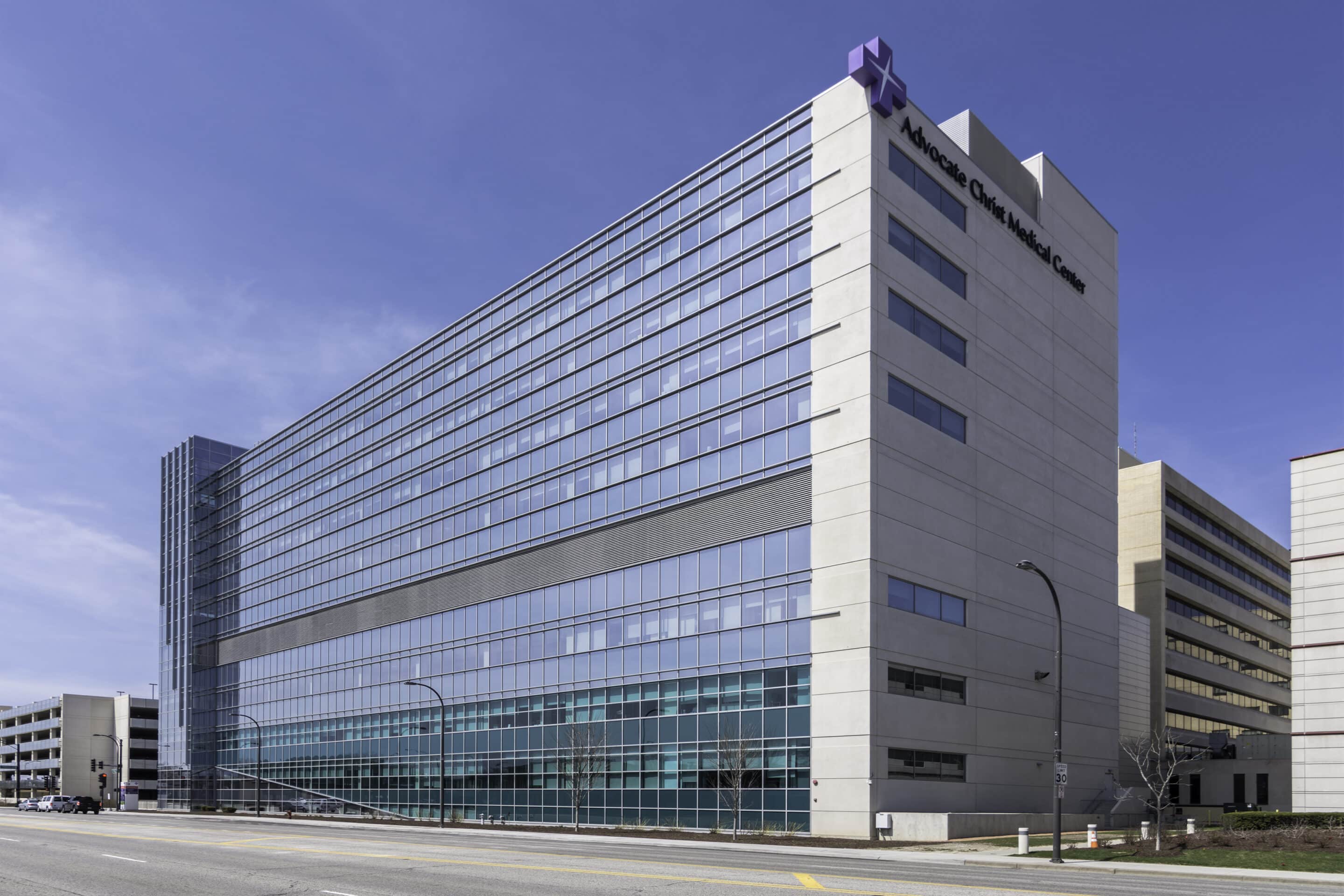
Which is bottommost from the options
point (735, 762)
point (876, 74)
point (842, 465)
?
point (735, 762)

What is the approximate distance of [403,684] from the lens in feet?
258

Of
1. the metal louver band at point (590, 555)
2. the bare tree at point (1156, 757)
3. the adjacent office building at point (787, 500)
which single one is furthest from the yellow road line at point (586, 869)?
the bare tree at point (1156, 757)

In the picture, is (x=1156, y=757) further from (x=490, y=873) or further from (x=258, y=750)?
(x=258, y=750)

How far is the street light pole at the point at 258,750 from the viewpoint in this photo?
90.8 meters

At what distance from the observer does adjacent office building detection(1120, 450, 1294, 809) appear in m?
80.1

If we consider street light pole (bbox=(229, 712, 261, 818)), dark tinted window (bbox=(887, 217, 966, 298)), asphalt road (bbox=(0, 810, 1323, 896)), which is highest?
dark tinted window (bbox=(887, 217, 966, 298))

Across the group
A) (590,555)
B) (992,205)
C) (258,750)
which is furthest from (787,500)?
(258,750)

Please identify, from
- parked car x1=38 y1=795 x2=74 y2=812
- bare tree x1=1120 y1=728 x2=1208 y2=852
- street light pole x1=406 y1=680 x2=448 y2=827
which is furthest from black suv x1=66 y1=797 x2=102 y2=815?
bare tree x1=1120 y1=728 x2=1208 y2=852

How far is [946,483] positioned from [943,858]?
852 inches

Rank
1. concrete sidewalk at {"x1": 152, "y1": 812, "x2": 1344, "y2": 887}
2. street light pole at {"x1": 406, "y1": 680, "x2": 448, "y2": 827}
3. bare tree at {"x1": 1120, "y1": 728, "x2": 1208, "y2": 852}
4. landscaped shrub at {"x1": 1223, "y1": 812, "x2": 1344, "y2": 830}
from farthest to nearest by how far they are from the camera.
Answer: street light pole at {"x1": 406, "y1": 680, "x2": 448, "y2": 827} < bare tree at {"x1": 1120, "y1": 728, "x2": 1208, "y2": 852} < landscaped shrub at {"x1": 1223, "y1": 812, "x2": 1344, "y2": 830} < concrete sidewalk at {"x1": 152, "y1": 812, "x2": 1344, "y2": 887}

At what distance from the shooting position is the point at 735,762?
164 feet

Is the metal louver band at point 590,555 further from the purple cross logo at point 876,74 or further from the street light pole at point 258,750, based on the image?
the purple cross logo at point 876,74

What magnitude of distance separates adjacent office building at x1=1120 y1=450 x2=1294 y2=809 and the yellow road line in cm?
5379

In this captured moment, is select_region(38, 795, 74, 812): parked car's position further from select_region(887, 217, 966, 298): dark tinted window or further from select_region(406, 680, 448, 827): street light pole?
select_region(887, 217, 966, 298): dark tinted window
